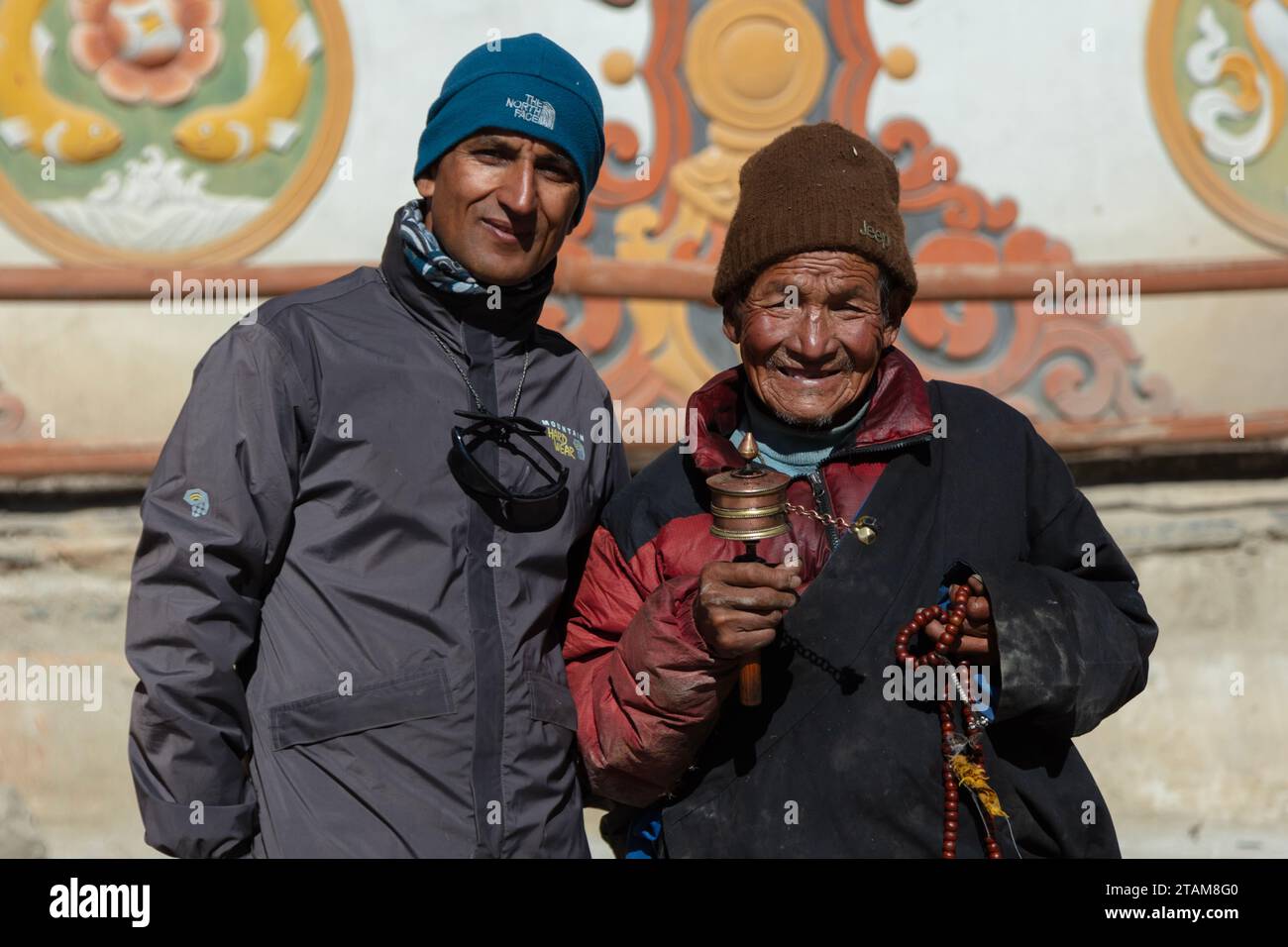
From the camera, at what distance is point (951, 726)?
2682 millimetres

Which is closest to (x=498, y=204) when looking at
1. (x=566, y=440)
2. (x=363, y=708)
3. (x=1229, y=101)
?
(x=566, y=440)

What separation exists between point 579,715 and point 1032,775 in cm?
82

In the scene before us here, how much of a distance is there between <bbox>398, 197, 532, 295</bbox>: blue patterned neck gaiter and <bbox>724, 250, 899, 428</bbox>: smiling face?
0.53 metres

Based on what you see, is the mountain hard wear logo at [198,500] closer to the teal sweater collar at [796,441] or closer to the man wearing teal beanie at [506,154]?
the man wearing teal beanie at [506,154]

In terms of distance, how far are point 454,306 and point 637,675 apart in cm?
75

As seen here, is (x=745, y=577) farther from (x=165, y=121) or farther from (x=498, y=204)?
(x=165, y=121)

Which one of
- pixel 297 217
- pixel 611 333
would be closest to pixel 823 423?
pixel 611 333

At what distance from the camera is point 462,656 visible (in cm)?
263

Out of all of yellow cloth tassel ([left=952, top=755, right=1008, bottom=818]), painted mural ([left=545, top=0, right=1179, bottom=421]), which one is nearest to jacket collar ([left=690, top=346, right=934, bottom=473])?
yellow cloth tassel ([left=952, top=755, right=1008, bottom=818])

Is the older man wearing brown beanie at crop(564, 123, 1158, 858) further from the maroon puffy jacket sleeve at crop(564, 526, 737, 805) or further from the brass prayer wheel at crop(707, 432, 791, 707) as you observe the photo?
the brass prayer wheel at crop(707, 432, 791, 707)

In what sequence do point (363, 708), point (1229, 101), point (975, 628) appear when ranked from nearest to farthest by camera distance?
point (363, 708)
point (975, 628)
point (1229, 101)

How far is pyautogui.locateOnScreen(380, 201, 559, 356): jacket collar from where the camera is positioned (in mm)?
2805

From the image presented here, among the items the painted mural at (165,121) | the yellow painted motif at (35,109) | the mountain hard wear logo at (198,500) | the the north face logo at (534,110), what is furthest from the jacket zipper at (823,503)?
the yellow painted motif at (35,109)
